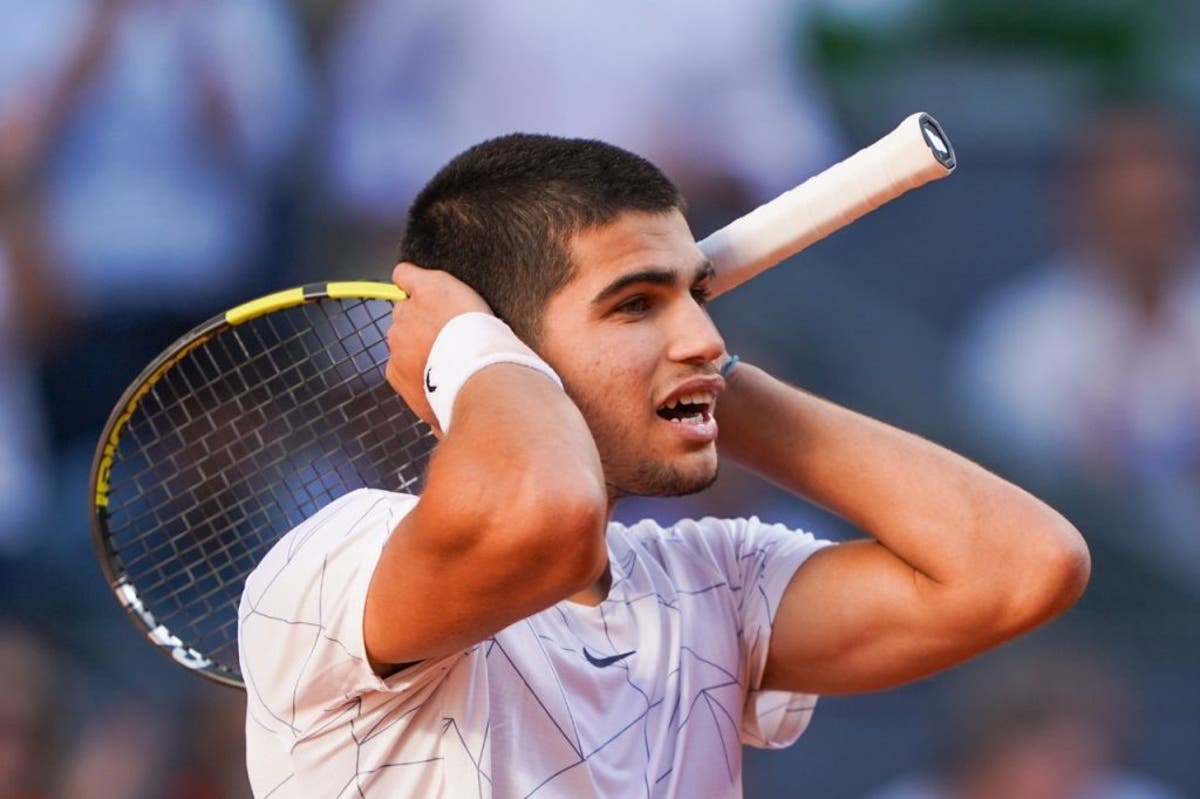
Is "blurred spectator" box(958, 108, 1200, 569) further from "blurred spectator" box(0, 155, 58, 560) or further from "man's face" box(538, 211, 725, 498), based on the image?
"man's face" box(538, 211, 725, 498)

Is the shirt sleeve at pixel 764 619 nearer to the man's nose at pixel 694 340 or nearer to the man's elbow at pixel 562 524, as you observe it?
the man's nose at pixel 694 340

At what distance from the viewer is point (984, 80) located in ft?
19.0

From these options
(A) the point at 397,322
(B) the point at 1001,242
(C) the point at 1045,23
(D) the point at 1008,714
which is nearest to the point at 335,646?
(A) the point at 397,322

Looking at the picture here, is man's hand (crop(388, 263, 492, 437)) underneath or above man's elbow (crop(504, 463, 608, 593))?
above

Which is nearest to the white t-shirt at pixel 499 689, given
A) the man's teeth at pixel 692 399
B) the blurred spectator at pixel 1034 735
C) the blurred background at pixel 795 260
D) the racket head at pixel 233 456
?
the man's teeth at pixel 692 399

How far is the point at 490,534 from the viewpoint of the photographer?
2070mm

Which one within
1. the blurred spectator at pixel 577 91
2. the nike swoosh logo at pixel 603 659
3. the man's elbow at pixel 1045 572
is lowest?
the man's elbow at pixel 1045 572

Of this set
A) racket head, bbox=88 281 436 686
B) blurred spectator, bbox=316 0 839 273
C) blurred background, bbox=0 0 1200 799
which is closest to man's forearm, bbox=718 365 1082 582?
racket head, bbox=88 281 436 686

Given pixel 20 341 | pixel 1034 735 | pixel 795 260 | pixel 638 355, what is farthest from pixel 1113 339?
pixel 638 355

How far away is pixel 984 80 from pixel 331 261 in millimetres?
2142

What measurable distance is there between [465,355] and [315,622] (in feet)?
1.25

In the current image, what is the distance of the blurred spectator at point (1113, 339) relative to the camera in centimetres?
558

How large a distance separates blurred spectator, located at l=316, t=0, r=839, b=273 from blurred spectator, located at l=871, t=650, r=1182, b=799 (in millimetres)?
1625

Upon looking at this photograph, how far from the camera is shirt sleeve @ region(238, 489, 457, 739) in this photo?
2.19 metres
